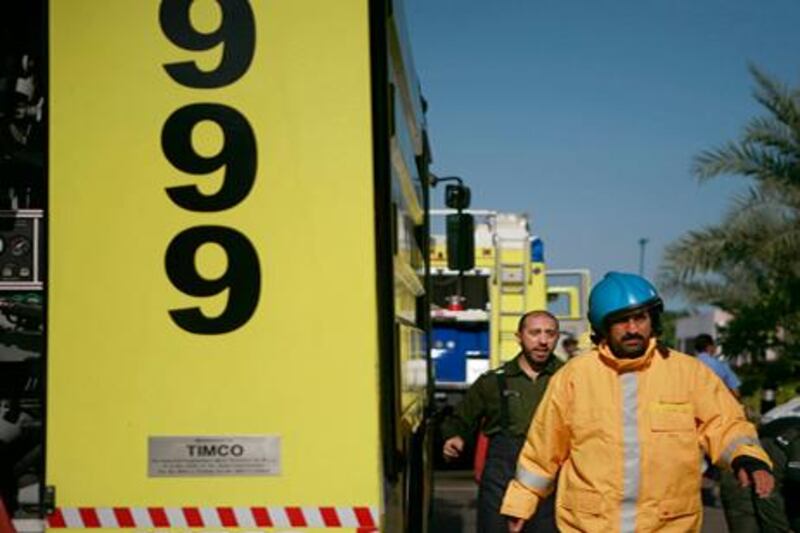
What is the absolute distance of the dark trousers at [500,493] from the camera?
22.2ft

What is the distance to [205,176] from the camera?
13.5ft

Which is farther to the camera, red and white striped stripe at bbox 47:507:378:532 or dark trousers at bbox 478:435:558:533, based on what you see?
dark trousers at bbox 478:435:558:533

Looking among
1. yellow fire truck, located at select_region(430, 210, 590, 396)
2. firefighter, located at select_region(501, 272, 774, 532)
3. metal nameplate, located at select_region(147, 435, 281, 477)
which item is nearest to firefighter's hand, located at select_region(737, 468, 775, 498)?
firefighter, located at select_region(501, 272, 774, 532)

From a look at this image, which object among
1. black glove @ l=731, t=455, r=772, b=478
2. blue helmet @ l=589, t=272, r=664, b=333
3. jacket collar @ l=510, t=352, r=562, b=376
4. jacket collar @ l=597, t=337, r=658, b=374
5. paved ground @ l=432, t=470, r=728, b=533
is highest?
blue helmet @ l=589, t=272, r=664, b=333

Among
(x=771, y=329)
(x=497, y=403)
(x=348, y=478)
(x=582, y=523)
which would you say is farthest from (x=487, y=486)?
(x=771, y=329)

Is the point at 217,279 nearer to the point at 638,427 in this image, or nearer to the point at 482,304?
the point at 638,427

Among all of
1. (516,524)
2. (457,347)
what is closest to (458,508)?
(457,347)

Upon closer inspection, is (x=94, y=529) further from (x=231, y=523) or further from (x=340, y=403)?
(x=340, y=403)

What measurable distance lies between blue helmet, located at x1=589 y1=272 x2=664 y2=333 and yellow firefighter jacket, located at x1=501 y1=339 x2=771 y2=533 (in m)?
0.13

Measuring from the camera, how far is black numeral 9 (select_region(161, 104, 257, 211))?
13.5 ft

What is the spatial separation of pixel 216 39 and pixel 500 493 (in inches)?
135

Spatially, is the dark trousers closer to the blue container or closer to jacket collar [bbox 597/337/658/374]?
jacket collar [bbox 597/337/658/374]

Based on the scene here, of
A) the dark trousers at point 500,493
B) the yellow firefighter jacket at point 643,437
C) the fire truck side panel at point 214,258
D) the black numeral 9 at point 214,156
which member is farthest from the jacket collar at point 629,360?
the dark trousers at point 500,493

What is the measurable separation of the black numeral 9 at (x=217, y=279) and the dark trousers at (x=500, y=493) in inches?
120
